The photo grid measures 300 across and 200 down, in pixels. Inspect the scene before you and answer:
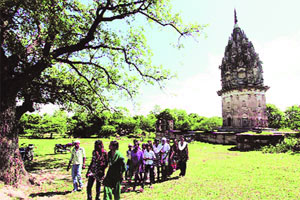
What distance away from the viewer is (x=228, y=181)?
766 centimetres

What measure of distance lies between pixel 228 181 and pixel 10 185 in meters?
8.87

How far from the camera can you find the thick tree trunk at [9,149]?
704cm

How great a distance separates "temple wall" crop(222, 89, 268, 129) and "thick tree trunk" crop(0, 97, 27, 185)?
127 feet

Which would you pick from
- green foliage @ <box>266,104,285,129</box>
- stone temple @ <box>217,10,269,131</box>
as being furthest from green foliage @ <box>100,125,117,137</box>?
green foliage @ <box>266,104,285,129</box>

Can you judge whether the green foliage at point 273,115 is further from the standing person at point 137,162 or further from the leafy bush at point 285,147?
the standing person at point 137,162

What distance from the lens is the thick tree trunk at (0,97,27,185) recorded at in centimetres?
704

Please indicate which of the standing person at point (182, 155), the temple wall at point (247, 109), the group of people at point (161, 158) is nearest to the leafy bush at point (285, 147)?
the standing person at point (182, 155)

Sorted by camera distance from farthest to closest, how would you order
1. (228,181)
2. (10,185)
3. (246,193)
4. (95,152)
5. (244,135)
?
(244,135)
(228,181)
(10,185)
(246,193)
(95,152)

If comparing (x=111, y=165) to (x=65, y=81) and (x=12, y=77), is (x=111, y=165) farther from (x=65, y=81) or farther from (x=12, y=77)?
(x=65, y=81)

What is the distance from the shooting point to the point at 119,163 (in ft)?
16.5

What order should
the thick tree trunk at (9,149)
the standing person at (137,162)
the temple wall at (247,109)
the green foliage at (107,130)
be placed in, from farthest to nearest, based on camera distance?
1. the green foliage at (107,130)
2. the temple wall at (247,109)
3. the standing person at (137,162)
4. the thick tree trunk at (9,149)

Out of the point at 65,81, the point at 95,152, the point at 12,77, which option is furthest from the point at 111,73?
the point at 95,152

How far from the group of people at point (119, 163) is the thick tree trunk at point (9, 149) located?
2131 millimetres

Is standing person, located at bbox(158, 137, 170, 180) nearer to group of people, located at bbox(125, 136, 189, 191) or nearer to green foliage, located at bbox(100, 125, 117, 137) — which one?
group of people, located at bbox(125, 136, 189, 191)
